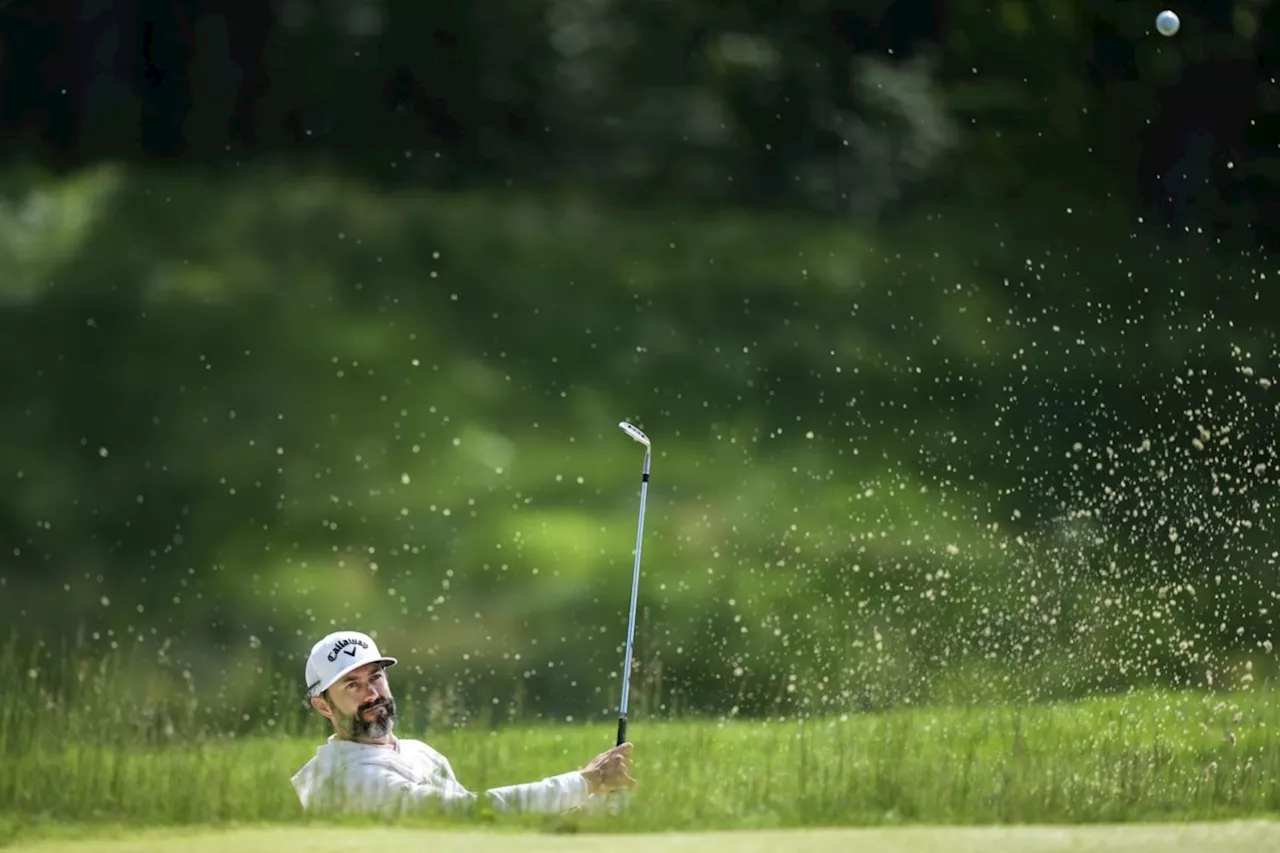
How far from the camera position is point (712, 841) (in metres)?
5.58

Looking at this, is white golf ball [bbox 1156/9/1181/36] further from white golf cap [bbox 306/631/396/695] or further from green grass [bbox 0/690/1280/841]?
white golf cap [bbox 306/631/396/695]

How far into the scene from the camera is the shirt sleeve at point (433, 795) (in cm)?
597

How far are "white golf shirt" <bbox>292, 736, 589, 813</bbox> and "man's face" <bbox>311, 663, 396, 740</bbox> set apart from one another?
0.06 m

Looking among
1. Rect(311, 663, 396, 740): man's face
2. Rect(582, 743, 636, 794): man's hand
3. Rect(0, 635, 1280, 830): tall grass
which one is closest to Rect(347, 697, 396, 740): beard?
Rect(311, 663, 396, 740): man's face

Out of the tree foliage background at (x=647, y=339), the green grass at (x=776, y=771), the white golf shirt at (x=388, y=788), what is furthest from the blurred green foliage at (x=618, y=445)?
the white golf shirt at (x=388, y=788)

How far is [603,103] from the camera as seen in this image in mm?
18219

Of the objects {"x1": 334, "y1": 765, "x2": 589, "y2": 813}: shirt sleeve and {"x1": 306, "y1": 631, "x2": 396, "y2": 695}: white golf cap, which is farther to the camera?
{"x1": 306, "y1": 631, "x2": 396, "y2": 695}: white golf cap

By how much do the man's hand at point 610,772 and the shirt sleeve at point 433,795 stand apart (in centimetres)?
3

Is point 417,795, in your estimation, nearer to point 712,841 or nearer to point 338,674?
point 338,674

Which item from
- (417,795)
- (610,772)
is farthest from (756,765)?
(417,795)

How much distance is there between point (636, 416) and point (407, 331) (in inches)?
80.6

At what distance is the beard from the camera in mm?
6262

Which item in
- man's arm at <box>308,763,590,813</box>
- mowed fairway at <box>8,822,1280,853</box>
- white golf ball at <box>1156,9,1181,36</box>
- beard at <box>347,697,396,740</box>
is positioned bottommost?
mowed fairway at <box>8,822,1280,853</box>

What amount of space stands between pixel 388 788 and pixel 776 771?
184 centimetres
